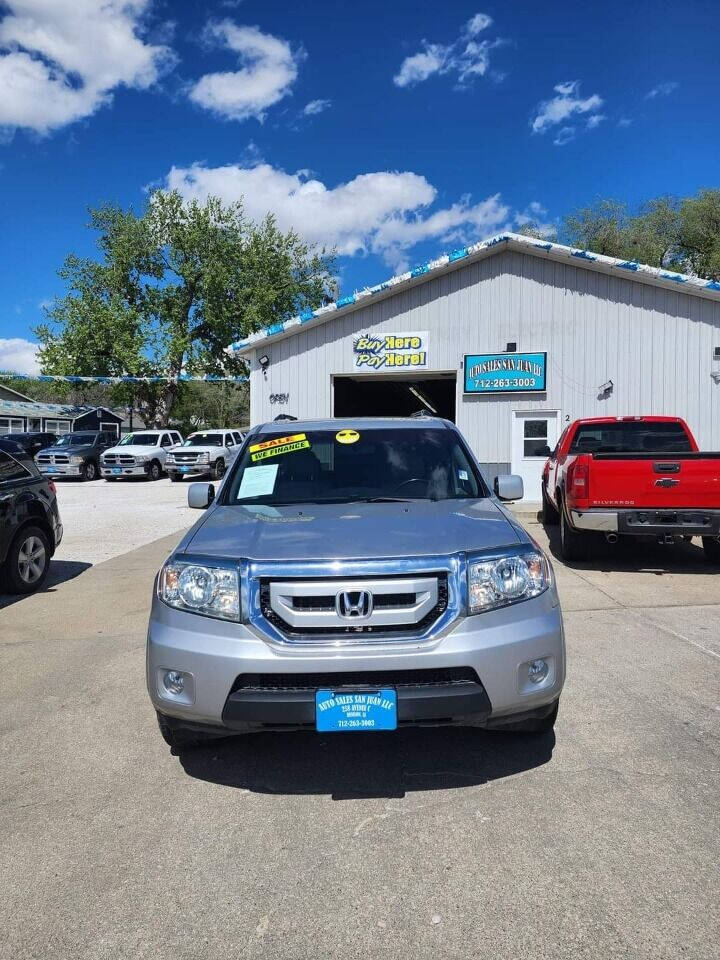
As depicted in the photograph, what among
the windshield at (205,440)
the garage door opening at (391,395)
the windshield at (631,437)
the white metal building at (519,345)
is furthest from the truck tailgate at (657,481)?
the windshield at (205,440)

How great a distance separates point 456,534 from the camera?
10.4 feet

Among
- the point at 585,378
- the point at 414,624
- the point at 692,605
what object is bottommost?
the point at 692,605

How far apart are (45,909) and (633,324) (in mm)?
16252

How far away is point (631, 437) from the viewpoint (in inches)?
392

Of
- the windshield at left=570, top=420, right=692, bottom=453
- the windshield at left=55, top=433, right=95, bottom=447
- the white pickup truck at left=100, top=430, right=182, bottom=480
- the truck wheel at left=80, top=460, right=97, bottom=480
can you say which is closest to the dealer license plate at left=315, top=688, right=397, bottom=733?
the windshield at left=570, top=420, right=692, bottom=453

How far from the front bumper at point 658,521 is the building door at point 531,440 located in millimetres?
A: 9043

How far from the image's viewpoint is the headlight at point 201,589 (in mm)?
2951

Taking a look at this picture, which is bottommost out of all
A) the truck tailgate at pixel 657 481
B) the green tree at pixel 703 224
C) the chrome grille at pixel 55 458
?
the chrome grille at pixel 55 458

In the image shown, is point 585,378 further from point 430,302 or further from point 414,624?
point 414,624

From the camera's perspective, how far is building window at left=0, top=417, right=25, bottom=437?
149 feet

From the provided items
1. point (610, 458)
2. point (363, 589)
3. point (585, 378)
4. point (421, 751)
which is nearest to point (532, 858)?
point (421, 751)

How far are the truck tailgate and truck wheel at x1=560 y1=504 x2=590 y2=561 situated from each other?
0.83 metres

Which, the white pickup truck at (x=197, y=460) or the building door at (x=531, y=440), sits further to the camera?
the white pickup truck at (x=197, y=460)

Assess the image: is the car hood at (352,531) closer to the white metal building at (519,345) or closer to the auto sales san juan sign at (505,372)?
the white metal building at (519,345)
